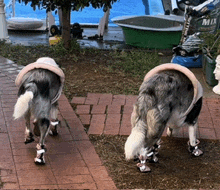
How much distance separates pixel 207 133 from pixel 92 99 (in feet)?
5.79

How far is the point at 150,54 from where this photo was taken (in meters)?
8.05

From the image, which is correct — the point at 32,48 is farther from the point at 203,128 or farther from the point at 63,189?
the point at 63,189

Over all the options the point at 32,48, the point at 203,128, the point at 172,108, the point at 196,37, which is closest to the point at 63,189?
the point at 172,108

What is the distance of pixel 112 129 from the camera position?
4871 mm

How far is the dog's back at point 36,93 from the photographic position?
3576 mm

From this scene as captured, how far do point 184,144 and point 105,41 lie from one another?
214 inches

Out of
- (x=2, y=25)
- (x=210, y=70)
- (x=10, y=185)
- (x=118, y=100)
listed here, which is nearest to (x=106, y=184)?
(x=10, y=185)

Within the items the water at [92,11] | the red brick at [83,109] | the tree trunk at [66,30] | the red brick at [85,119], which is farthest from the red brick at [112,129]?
the water at [92,11]

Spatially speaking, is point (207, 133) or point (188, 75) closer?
point (188, 75)

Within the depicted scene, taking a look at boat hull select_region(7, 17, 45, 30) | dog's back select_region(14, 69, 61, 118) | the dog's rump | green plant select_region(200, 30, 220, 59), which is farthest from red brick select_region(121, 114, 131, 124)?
boat hull select_region(7, 17, 45, 30)

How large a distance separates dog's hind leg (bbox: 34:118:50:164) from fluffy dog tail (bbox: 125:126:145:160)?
858mm

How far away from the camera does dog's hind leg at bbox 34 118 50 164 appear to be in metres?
3.82

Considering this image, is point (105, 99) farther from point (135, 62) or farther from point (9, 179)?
point (9, 179)

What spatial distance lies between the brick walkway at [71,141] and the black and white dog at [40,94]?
0.76 feet
